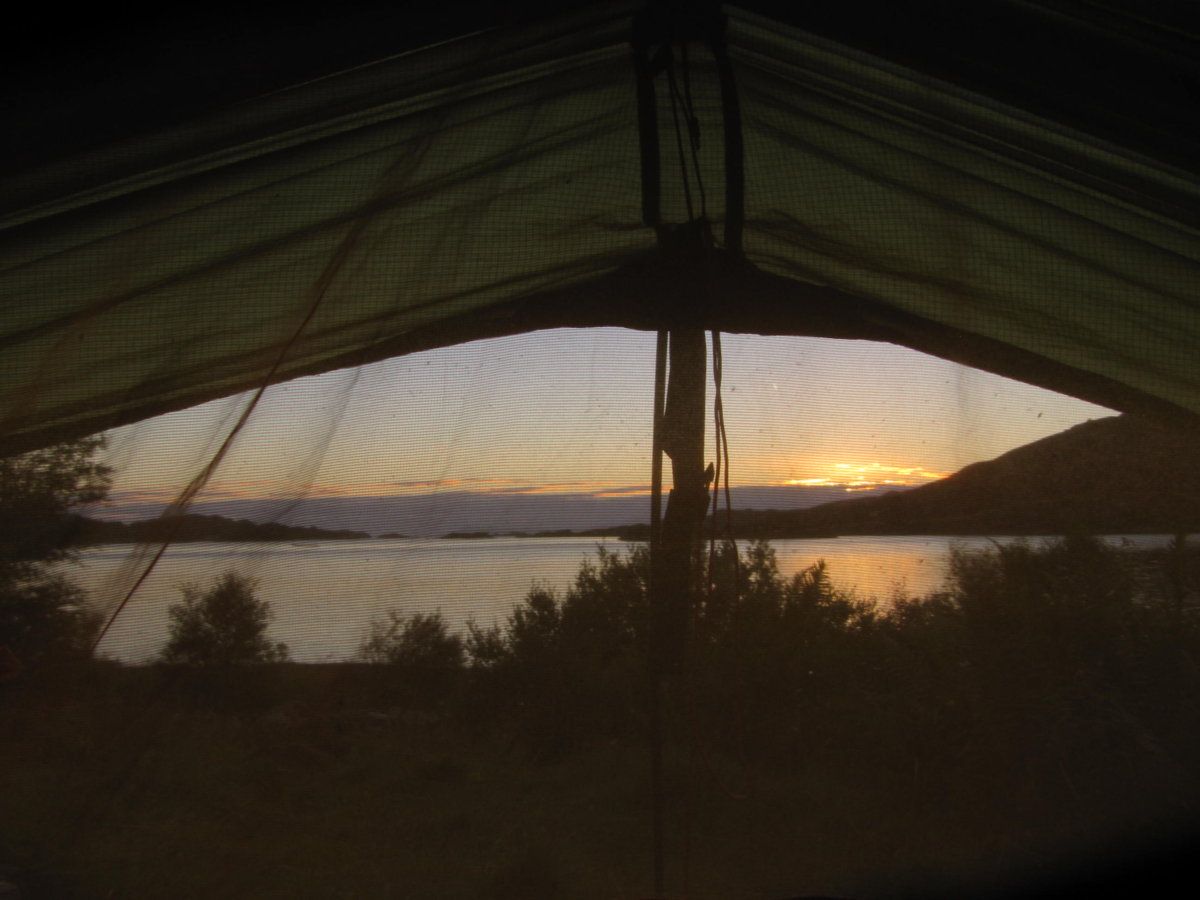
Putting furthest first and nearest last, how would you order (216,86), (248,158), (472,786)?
1. (472,786)
2. (248,158)
3. (216,86)

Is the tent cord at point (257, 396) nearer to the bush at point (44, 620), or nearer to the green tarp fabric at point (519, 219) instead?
the green tarp fabric at point (519, 219)

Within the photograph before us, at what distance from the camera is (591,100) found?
1.48m

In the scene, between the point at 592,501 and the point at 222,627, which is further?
the point at 592,501

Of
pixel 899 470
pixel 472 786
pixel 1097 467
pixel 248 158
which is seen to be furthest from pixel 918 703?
pixel 248 158

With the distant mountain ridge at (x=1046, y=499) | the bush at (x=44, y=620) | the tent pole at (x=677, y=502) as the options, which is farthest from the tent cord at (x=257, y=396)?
the distant mountain ridge at (x=1046, y=499)

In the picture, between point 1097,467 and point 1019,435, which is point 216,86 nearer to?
point 1019,435

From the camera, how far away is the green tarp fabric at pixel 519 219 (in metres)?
1.32

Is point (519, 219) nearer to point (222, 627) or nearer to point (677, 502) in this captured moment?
point (677, 502)

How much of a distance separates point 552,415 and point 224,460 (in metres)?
0.58

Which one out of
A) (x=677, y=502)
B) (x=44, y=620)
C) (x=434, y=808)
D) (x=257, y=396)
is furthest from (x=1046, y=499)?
(x=44, y=620)

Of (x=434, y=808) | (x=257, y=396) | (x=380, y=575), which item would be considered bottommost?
(x=434, y=808)

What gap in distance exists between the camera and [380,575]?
1.41 m

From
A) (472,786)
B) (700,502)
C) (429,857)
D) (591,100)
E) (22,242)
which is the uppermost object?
(591,100)

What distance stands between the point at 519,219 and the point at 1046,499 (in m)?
1.09
